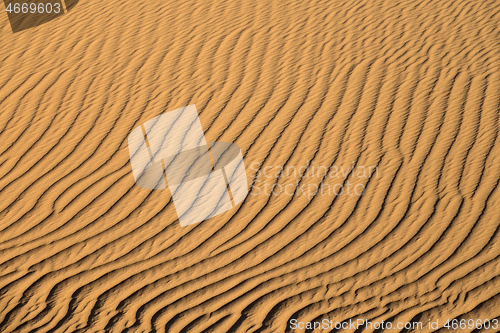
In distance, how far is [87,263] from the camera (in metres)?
3.87

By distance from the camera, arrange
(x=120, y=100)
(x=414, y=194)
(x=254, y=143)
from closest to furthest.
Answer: (x=414, y=194) → (x=254, y=143) → (x=120, y=100)

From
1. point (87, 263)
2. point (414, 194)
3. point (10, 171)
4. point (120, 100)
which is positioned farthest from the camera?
point (120, 100)

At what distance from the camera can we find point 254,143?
5188 millimetres

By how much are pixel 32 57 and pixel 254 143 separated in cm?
402

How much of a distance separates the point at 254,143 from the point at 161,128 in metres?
1.11

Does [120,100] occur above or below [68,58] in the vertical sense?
below

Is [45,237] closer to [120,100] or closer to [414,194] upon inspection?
[120,100]

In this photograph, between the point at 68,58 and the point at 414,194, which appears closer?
the point at 414,194

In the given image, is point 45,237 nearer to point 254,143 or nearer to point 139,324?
point 139,324

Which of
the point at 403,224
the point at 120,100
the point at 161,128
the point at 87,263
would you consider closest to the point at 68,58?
the point at 120,100

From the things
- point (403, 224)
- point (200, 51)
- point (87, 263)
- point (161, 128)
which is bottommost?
point (403, 224)

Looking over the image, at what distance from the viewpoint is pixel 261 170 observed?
481 centimetres

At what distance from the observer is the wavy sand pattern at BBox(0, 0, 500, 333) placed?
11.7ft

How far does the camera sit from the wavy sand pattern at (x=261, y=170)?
11.7 feet
